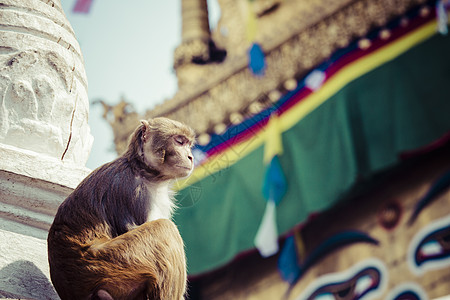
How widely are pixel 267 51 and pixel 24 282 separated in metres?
6.64

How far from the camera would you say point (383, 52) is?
745 centimetres

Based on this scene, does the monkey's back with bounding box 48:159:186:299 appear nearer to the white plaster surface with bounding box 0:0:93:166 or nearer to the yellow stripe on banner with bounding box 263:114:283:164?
the white plaster surface with bounding box 0:0:93:166

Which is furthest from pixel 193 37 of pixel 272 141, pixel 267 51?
pixel 272 141

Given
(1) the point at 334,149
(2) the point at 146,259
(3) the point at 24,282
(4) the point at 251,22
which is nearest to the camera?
(2) the point at 146,259

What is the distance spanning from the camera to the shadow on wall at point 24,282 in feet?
7.11

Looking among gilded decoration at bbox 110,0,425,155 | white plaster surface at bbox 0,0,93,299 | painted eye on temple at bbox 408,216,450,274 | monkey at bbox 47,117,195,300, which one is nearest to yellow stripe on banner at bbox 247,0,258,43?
gilded decoration at bbox 110,0,425,155

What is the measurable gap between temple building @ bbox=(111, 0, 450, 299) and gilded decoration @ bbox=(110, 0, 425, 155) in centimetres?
2

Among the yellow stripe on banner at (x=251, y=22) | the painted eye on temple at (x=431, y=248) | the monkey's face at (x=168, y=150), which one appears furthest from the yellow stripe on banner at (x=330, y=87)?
the monkey's face at (x=168, y=150)

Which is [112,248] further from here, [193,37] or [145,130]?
[193,37]

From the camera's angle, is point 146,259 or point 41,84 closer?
point 146,259

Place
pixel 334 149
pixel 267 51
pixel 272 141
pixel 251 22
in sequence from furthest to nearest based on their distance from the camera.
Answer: pixel 251 22, pixel 267 51, pixel 272 141, pixel 334 149

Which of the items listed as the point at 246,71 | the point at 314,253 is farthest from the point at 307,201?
the point at 246,71

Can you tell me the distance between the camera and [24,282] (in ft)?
7.26

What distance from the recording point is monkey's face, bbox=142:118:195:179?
2.06 meters
